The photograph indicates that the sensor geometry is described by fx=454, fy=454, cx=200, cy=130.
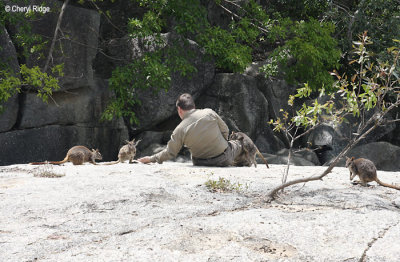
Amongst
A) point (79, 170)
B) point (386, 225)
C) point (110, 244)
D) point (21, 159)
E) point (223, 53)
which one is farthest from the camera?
point (223, 53)

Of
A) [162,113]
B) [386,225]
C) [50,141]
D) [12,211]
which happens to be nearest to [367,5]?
[162,113]

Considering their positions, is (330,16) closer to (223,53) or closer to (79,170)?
(223,53)

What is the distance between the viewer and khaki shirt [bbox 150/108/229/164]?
756 centimetres

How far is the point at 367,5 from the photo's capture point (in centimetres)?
1588

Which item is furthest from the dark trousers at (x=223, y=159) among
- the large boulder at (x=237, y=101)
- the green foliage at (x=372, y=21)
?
the green foliage at (x=372, y=21)

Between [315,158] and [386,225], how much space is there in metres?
11.8

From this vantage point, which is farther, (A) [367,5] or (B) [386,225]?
(A) [367,5]

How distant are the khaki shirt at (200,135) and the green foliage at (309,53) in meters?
7.29

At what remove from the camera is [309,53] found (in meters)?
14.2

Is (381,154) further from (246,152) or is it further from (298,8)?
(246,152)

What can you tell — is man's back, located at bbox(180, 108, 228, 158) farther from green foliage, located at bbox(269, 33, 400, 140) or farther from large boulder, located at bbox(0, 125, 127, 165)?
large boulder, located at bbox(0, 125, 127, 165)

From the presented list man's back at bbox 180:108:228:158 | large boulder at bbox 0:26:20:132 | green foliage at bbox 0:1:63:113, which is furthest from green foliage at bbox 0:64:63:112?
man's back at bbox 180:108:228:158

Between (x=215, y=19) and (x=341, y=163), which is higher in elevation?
(x=215, y=19)

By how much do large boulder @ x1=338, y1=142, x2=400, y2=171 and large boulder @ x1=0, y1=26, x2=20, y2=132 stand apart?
10.1 meters
